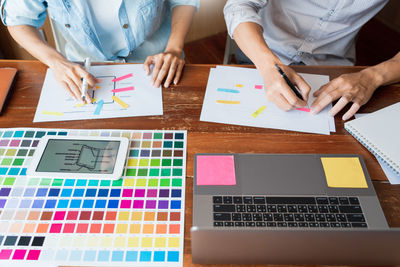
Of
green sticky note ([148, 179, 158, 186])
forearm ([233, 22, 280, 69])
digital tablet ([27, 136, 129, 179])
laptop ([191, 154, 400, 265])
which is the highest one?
forearm ([233, 22, 280, 69])

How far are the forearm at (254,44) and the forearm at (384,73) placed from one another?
30 cm

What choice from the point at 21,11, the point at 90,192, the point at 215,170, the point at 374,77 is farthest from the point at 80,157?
the point at 374,77

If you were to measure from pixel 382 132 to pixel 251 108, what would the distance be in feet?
1.15

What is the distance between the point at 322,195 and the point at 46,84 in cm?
84

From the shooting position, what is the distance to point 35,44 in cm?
103

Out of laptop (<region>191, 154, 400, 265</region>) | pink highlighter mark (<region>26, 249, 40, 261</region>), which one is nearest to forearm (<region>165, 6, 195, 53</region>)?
laptop (<region>191, 154, 400, 265</region>)

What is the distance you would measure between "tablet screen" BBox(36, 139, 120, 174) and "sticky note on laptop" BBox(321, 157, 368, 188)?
0.50m

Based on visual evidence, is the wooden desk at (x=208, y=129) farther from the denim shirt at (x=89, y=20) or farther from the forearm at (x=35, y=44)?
the denim shirt at (x=89, y=20)

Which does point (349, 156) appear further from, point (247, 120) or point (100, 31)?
point (100, 31)

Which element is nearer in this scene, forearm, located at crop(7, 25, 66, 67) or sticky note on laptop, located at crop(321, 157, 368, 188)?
sticky note on laptop, located at crop(321, 157, 368, 188)

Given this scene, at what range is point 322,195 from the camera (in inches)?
26.0

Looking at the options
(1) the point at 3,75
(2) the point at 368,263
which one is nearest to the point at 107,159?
(1) the point at 3,75

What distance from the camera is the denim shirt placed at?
3.36ft

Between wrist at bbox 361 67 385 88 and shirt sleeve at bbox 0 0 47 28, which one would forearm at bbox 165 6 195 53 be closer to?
shirt sleeve at bbox 0 0 47 28
